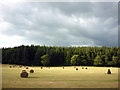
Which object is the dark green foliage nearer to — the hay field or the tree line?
the tree line

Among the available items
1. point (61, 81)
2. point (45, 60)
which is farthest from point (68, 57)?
point (61, 81)

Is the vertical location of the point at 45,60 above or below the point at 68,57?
below

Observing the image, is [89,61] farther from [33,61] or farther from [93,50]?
[33,61]

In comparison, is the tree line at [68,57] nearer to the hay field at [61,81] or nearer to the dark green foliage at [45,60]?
the dark green foliage at [45,60]

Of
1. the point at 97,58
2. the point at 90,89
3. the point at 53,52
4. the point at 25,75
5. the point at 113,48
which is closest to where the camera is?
the point at 90,89

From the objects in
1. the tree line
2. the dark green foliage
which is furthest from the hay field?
the dark green foliage

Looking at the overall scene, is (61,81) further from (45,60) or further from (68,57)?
(68,57)

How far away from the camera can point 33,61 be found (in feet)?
353

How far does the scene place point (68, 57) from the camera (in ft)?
342

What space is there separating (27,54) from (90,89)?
100586 millimetres

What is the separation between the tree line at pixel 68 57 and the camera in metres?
94.9

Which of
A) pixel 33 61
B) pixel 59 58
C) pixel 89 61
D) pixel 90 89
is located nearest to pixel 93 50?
pixel 89 61

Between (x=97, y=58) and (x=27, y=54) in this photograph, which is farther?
(x=27, y=54)

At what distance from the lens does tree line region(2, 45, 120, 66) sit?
9488cm
